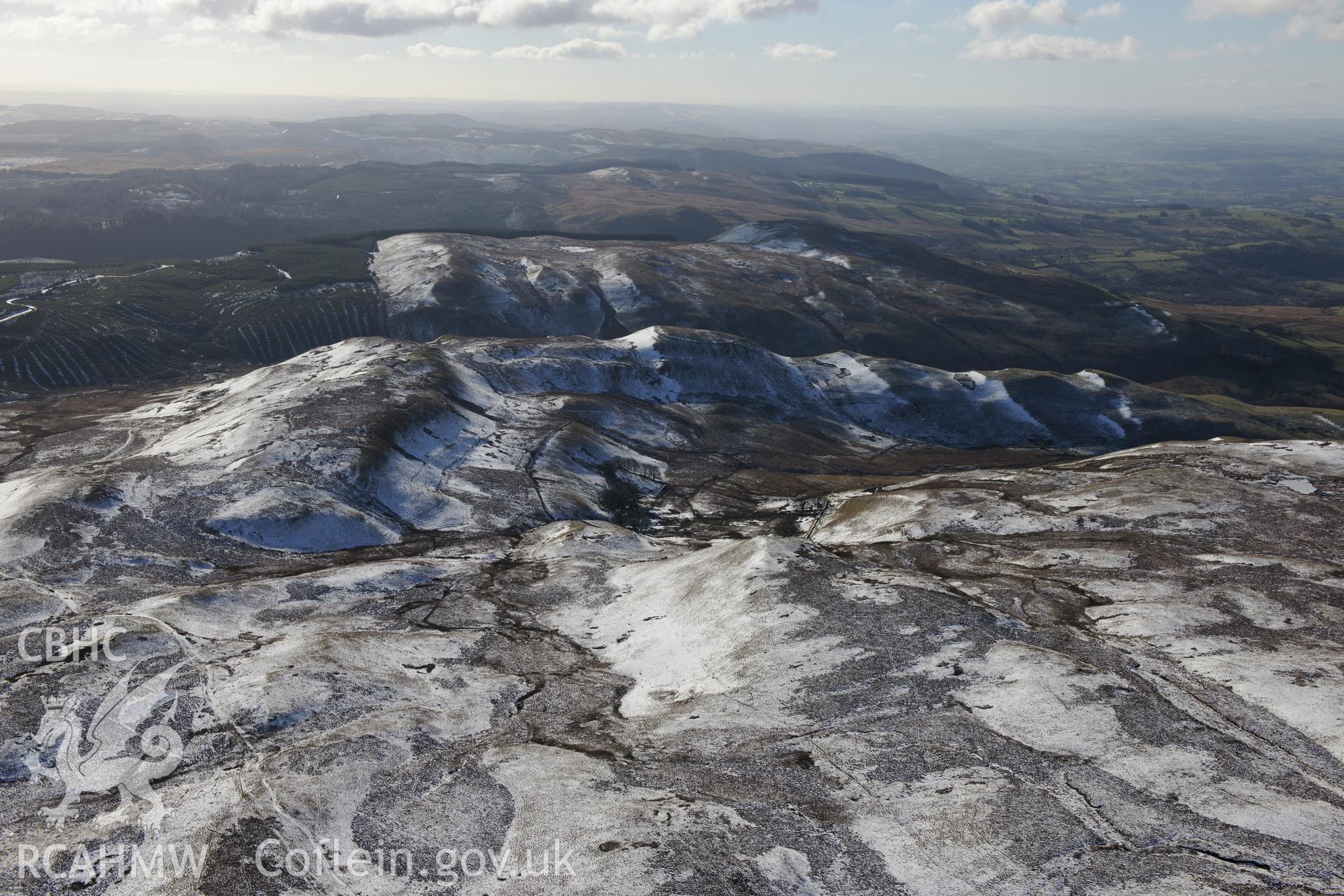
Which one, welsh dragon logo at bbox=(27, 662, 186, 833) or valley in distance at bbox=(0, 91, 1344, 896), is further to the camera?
welsh dragon logo at bbox=(27, 662, 186, 833)

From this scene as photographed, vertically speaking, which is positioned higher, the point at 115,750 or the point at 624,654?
the point at 115,750

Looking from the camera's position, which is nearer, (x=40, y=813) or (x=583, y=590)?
(x=40, y=813)

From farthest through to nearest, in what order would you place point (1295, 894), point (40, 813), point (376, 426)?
point (376, 426)
point (40, 813)
point (1295, 894)

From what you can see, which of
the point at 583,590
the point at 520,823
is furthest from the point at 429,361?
the point at 520,823

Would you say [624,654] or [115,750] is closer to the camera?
[115,750]

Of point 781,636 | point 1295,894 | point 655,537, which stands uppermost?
point 1295,894

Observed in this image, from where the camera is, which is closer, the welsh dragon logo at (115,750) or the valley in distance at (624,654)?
the valley in distance at (624,654)

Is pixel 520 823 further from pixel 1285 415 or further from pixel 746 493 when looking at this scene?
pixel 1285 415

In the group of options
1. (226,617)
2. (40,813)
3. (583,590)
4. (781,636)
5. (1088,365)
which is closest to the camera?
(40,813)
